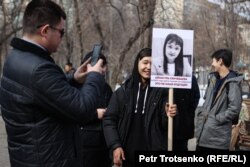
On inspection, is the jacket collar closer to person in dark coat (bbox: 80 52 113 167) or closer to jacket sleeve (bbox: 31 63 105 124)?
jacket sleeve (bbox: 31 63 105 124)

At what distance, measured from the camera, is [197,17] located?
3038 centimetres

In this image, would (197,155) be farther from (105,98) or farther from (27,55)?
(27,55)

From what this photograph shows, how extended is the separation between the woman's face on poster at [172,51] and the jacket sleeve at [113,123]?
21.3 inches

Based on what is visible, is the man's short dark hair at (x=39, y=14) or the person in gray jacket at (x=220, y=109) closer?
the man's short dark hair at (x=39, y=14)

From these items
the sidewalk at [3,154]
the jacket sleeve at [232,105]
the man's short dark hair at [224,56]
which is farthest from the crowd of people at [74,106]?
the sidewalk at [3,154]

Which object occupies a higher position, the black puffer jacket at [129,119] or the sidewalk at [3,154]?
the black puffer jacket at [129,119]

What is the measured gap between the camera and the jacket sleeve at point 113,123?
4.38m

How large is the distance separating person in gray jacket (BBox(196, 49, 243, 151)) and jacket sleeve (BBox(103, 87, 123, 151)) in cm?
142

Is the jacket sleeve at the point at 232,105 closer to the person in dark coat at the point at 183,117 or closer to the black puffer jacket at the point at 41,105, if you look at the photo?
the person in dark coat at the point at 183,117

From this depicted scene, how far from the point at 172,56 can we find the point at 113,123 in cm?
80

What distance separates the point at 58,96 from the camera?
107 inches

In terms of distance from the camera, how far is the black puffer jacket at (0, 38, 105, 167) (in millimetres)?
2746

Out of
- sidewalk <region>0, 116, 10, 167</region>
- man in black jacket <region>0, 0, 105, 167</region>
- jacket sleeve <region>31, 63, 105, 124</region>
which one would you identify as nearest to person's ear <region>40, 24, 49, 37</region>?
man in black jacket <region>0, 0, 105, 167</region>

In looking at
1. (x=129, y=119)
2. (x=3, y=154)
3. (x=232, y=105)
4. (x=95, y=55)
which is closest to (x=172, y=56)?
(x=129, y=119)
